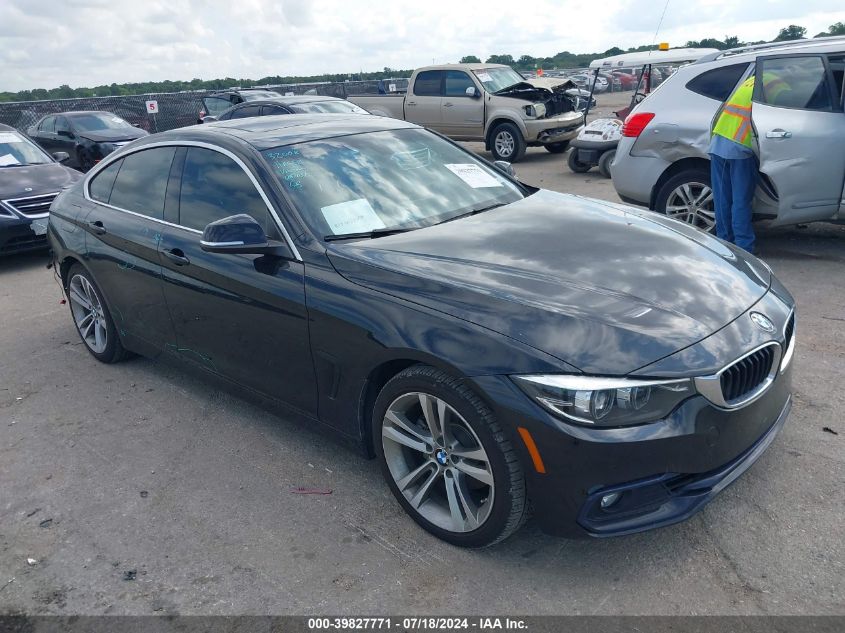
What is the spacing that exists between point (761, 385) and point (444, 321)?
128cm

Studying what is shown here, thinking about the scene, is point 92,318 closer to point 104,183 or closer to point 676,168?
point 104,183

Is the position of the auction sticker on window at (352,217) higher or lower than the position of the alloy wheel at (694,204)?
higher

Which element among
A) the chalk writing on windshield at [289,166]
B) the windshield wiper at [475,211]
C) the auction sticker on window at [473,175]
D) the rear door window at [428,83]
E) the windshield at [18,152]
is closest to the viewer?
the chalk writing on windshield at [289,166]

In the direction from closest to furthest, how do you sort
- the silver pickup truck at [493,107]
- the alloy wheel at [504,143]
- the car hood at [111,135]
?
the silver pickup truck at [493,107], the alloy wheel at [504,143], the car hood at [111,135]

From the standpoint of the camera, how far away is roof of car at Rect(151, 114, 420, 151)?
3969mm

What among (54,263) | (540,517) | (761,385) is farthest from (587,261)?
(54,263)

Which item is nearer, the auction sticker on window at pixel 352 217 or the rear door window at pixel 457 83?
the auction sticker on window at pixel 352 217

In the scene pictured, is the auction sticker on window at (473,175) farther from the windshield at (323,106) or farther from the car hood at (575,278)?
the windshield at (323,106)

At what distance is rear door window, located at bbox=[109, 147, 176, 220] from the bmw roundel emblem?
325 centimetres

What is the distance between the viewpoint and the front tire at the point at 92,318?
504 centimetres

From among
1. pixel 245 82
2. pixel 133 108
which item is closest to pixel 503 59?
pixel 245 82

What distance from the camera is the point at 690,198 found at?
22.7 ft

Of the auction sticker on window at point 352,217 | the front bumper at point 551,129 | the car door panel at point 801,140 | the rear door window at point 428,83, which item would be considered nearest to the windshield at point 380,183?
the auction sticker on window at point 352,217

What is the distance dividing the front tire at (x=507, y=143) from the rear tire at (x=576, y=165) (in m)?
2.25
